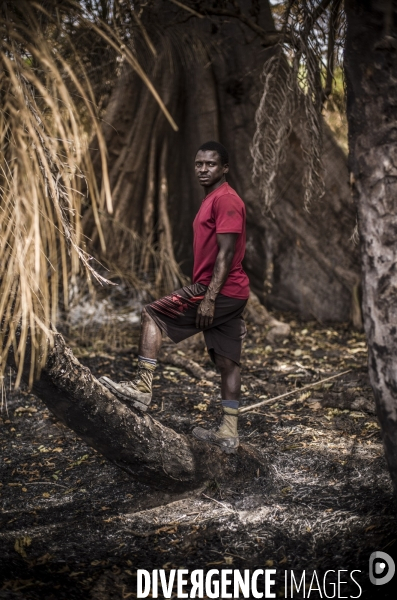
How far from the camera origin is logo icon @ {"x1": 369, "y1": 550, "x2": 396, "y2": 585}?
2535 mm

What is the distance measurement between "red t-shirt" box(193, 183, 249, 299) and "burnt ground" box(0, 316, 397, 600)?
3.29ft

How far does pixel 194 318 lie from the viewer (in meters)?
3.28

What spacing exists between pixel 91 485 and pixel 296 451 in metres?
1.15

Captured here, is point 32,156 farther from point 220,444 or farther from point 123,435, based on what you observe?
point 220,444

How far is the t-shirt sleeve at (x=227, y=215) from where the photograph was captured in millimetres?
3100

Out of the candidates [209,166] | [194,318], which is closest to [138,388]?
[194,318]

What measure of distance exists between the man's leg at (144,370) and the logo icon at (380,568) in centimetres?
125

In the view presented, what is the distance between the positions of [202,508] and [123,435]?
1.71 feet

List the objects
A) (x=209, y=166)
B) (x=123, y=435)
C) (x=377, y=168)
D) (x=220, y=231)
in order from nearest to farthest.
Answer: (x=377, y=168), (x=123, y=435), (x=220, y=231), (x=209, y=166)

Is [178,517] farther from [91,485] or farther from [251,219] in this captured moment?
[251,219]

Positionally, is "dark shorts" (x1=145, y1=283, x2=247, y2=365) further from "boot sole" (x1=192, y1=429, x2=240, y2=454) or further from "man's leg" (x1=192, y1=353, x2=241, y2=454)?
"boot sole" (x1=192, y1=429, x2=240, y2=454)

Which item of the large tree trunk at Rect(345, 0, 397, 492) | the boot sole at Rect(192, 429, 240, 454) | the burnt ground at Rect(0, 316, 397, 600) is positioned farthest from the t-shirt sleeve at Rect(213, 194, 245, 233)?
the burnt ground at Rect(0, 316, 397, 600)

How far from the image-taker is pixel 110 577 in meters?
2.60

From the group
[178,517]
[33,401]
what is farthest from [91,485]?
[33,401]
